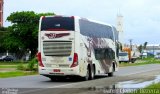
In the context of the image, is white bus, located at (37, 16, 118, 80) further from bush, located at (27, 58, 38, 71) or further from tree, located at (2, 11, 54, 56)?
tree, located at (2, 11, 54, 56)

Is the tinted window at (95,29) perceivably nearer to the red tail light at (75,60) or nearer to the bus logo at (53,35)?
the bus logo at (53,35)

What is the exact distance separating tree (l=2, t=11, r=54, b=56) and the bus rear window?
233 feet

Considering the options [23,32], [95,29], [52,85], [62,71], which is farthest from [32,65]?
[23,32]

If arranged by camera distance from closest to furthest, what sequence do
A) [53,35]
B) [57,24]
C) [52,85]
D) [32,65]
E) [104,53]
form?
1. [52,85]
2. [53,35]
3. [57,24]
4. [104,53]
5. [32,65]

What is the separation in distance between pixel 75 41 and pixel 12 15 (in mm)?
79892

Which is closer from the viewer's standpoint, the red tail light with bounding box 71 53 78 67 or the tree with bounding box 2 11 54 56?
the red tail light with bounding box 71 53 78 67

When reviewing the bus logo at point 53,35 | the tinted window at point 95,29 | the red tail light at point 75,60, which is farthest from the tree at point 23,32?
the red tail light at point 75,60

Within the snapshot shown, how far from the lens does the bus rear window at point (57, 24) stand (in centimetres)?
3012

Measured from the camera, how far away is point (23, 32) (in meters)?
104

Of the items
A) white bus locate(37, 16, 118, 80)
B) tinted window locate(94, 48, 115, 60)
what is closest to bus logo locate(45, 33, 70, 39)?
white bus locate(37, 16, 118, 80)

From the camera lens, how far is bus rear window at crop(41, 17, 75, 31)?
3012 cm

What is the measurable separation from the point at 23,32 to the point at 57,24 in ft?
245

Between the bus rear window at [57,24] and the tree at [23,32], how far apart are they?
233 ft

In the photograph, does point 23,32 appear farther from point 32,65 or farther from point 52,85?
point 52,85
